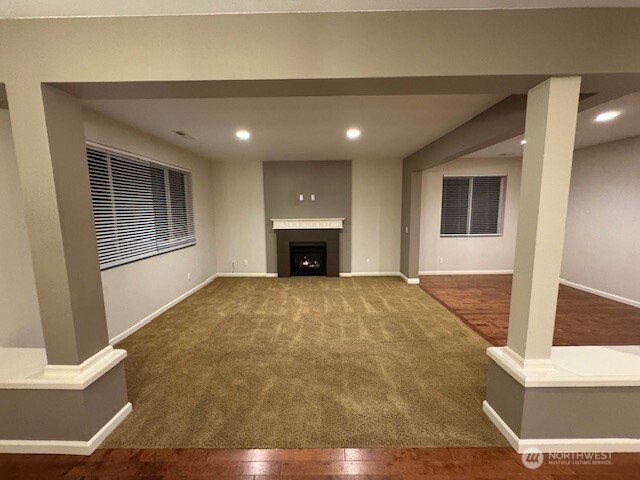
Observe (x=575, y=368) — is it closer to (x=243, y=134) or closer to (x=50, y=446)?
(x=50, y=446)

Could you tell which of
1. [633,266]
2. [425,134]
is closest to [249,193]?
[425,134]

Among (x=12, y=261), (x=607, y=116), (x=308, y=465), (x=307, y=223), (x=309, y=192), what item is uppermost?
(x=607, y=116)

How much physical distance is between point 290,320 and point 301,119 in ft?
8.37

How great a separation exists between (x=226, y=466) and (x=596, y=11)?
3281 millimetres

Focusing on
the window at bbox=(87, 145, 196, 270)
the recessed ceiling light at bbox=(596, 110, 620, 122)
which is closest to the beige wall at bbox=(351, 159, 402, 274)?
the recessed ceiling light at bbox=(596, 110, 620, 122)

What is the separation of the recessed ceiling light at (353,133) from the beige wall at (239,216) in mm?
2571

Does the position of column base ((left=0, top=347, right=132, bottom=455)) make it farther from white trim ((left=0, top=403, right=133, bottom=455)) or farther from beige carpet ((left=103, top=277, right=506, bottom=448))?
beige carpet ((left=103, top=277, right=506, bottom=448))

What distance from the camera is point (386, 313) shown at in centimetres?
381

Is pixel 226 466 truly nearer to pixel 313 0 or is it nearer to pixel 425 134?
pixel 313 0

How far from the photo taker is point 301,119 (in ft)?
10.0

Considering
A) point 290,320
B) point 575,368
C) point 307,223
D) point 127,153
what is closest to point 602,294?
point 575,368

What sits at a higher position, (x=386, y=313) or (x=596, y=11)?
(x=596, y=11)

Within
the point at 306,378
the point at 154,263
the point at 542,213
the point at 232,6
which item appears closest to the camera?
the point at 232,6

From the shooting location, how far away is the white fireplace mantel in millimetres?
5762
